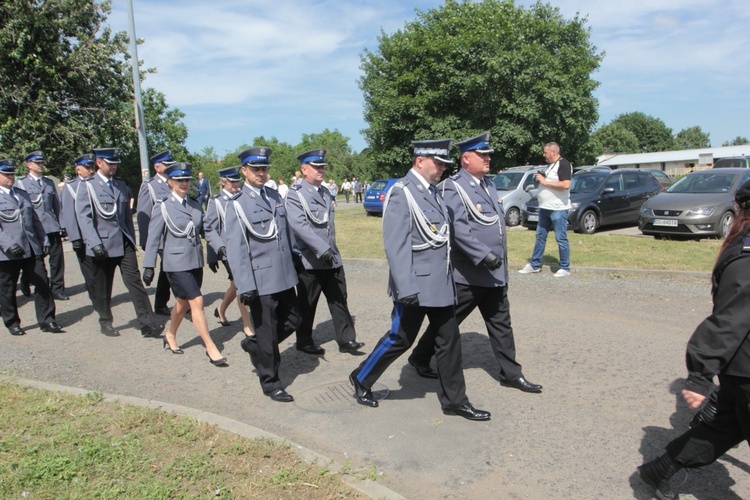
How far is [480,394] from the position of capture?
16.3 ft

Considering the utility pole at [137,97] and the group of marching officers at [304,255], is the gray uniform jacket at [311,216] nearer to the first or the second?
the group of marching officers at [304,255]

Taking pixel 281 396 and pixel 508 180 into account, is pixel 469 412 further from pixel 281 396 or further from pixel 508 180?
pixel 508 180

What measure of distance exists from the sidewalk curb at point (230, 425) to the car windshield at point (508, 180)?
1489 cm

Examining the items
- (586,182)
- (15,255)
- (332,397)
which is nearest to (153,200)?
(15,255)

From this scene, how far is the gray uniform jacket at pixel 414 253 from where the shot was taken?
4.30 metres

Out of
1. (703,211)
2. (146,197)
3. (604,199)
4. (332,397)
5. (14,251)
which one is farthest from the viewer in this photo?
(604,199)

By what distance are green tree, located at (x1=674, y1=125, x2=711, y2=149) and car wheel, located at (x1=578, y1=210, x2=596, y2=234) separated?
127724 millimetres

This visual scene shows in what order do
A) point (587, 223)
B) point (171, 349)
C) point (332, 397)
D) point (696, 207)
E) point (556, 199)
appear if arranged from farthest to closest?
point (587, 223), point (696, 207), point (556, 199), point (171, 349), point (332, 397)

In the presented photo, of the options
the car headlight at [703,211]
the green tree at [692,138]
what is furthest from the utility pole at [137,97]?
the green tree at [692,138]

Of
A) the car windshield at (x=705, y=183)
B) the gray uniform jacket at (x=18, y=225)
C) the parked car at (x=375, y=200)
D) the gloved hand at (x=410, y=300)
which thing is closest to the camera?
the gloved hand at (x=410, y=300)

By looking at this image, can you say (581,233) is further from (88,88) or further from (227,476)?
(88,88)

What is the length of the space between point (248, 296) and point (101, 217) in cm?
341

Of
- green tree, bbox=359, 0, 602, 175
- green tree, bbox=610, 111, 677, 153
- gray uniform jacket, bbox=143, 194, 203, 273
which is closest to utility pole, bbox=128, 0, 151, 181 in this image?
gray uniform jacket, bbox=143, 194, 203, 273

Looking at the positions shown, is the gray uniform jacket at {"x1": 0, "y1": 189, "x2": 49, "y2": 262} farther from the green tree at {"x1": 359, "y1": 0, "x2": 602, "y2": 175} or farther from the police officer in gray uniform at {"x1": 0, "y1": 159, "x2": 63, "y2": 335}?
the green tree at {"x1": 359, "y1": 0, "x2": 602, "y2": 175}
